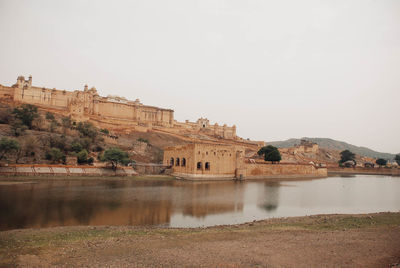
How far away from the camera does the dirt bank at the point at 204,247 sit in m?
7.05

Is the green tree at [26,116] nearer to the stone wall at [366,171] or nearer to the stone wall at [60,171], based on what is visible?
the stone wall at [60,171]

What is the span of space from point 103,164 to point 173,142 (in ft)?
90.9

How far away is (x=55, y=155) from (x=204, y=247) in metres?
27.9

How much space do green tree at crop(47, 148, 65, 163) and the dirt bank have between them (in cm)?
2256

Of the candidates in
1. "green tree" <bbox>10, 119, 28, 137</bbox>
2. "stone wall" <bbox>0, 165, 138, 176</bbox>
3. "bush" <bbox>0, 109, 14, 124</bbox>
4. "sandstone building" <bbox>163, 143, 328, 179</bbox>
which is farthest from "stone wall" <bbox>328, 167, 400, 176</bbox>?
"bush" <bbox>0, 109, 14, 124</bbox>

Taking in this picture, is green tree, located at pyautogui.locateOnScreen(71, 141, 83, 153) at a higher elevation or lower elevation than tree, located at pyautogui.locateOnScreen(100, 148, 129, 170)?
higher

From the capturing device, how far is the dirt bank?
7.05 meters

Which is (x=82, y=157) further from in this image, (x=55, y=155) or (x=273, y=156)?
(x=273, y=156)

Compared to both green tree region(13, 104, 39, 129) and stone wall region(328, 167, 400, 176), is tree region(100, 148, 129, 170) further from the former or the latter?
stone wall region(328, 167, 400, 176)

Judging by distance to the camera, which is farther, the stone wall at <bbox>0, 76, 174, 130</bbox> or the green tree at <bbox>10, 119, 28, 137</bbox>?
the stone wall at <bbox>0, 76, 174, 130</bbox>

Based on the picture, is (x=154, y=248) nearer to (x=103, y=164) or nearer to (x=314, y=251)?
(x=314, y=251)

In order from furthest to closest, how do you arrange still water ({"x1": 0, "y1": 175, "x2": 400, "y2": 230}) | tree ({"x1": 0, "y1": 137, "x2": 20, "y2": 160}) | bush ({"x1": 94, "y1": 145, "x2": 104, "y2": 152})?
bush ({"x1": 94, "y1": 145, "x2": 104, "y2": 152}), tree ({"x1": 0, "y1": 137, "x2": 20, "y2": 160}), still water ({"x1": 0, "y1": 175, "x2": 400, "y2": 230})

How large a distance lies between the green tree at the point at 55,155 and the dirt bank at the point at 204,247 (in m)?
22.6

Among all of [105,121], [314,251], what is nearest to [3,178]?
[314,251]
